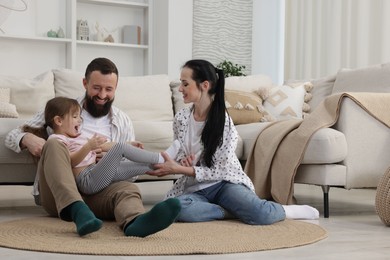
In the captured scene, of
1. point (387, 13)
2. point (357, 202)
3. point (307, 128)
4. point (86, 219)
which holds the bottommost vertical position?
point (357, 202)

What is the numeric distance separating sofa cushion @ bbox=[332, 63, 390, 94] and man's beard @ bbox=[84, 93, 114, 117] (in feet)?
6.04

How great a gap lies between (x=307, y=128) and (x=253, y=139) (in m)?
0.49

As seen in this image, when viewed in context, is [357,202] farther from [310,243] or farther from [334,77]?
[310,243]

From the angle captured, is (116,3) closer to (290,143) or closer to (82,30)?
(82,30)

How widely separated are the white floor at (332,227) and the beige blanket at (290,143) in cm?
31

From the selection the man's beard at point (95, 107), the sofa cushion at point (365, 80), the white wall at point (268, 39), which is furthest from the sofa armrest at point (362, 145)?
the white wall at point (268, 39)

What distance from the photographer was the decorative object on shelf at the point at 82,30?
23.1 feet

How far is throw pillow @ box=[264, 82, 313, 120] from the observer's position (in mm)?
4762

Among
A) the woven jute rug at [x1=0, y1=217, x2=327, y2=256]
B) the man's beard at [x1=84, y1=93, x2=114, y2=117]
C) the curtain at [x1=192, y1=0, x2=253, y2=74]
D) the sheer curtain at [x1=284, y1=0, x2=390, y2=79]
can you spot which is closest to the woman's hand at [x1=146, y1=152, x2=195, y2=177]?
the woven jute rug at [x1=0, y1=217, x2=327, y2=256]

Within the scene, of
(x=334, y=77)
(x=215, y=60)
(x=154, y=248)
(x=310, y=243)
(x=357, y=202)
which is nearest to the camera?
(x=154, y=248)

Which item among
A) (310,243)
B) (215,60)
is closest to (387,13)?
(215,60)

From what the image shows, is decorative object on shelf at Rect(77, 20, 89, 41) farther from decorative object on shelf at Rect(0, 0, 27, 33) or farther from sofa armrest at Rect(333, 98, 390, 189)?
sofa armrest at Rect(333, 98, 390, 189)

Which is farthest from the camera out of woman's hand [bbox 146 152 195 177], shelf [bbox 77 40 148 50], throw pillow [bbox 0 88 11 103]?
shelf [bbox 77 40 148 50]

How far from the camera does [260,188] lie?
3.88 metres
